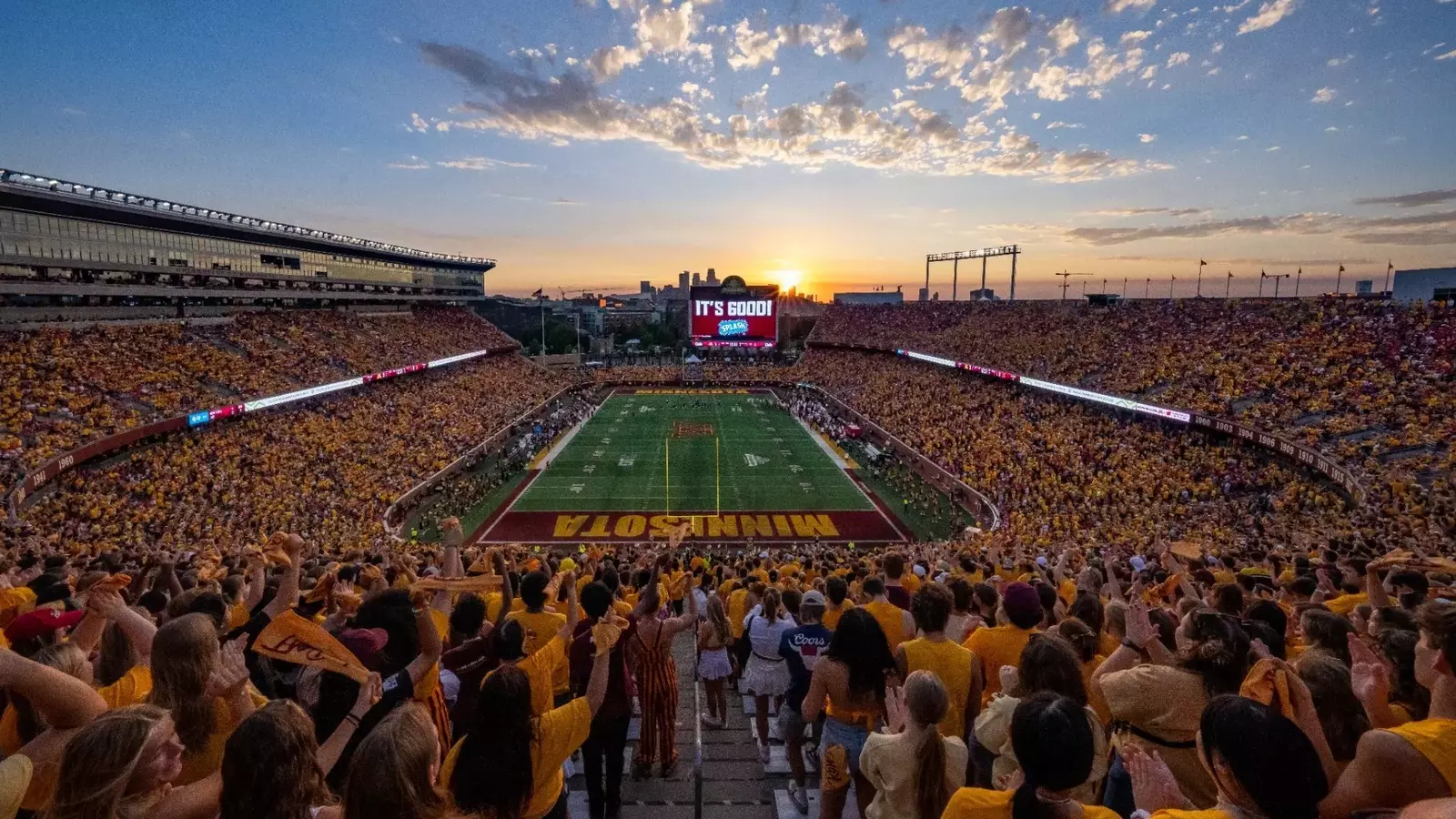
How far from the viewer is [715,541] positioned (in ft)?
80.3

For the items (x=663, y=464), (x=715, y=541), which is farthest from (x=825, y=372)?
(x=715, y=541)

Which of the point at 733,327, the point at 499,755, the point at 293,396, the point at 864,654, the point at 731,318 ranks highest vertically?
the point at 731,318

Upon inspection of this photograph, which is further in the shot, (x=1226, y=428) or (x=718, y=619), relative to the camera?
(x=1226, y=428)

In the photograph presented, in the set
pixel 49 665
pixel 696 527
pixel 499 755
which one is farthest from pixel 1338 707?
pixel 696 527

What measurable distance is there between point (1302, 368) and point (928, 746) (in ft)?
107

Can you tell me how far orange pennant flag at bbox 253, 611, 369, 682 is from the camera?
10.6 feet

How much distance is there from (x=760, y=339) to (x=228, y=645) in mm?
60459

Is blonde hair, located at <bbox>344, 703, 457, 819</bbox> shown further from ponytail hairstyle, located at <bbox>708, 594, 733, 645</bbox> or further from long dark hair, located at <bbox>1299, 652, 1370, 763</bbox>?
ponytail hairstyle, located at <bbox>708, 594, 733, 645</bbox>

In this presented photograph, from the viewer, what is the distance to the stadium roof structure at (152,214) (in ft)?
99.5

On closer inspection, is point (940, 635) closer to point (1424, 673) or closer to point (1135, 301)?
point (1424, 673)

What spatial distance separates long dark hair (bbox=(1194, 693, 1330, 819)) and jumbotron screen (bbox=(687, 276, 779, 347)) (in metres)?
60.7

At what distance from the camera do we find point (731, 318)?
2484 inches

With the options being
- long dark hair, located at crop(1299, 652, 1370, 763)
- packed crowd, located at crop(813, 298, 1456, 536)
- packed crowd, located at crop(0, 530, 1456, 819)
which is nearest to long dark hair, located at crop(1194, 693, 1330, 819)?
packed crowd, located at crop(0, 530, 1456, 819)

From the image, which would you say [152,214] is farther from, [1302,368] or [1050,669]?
[1302,368]
